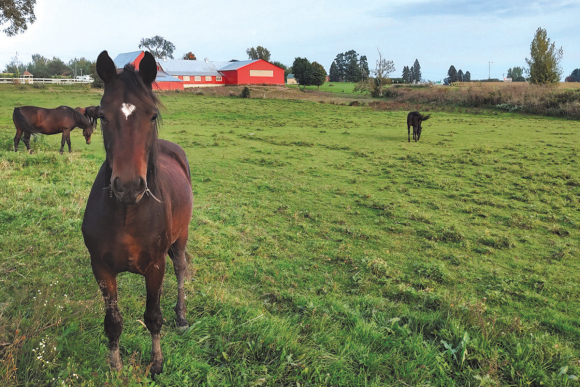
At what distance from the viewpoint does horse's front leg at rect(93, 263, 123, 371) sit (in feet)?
9.23

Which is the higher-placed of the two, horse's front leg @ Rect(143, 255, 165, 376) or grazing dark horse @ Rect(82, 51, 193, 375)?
grazing dark horse @ Rect(82, 51, 193, 375)

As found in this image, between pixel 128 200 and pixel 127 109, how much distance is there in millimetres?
600

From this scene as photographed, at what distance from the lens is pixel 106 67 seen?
2449mm

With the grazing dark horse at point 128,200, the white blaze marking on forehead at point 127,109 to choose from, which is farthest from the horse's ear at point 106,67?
the white blaze marking on forehead at point 127,109

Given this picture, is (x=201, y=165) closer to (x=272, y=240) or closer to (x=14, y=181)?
(x=14, y=181)

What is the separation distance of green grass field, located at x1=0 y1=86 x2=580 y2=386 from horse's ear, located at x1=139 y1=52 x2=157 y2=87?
2.07m

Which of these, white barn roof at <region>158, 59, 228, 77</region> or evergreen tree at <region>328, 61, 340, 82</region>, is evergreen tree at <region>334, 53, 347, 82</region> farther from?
white barn roof at <region>158, 59, 228, 77</region>

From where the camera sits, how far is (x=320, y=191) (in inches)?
387

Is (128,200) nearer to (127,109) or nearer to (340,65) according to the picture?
(127,109)

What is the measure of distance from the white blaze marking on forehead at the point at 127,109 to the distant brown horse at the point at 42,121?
39.3 feet

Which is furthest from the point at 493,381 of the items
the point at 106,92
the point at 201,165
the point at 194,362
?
the point at 201,165

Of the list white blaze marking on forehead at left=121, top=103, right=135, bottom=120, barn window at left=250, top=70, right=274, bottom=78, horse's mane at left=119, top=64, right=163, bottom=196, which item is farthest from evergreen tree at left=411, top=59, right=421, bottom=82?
white blaze marking on forehead at left=121, top=103, right=135, bottom=120

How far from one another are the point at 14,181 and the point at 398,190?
30.0ft

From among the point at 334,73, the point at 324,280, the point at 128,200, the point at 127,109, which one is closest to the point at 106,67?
the point at 127,109
